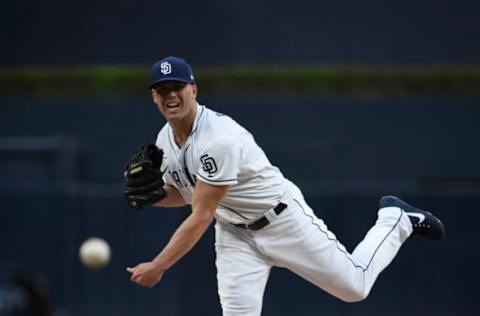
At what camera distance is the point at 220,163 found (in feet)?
17.4

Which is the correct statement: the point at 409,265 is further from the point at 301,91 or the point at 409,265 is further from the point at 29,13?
the point at 29,13

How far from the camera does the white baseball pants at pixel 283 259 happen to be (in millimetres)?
5621

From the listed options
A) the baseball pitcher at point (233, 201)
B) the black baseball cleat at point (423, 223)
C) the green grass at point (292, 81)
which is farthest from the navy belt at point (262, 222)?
the green grass at point (292, 81)

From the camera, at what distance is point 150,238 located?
31.3 ft

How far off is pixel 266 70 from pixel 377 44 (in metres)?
1.27

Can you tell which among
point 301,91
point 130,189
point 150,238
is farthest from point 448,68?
point 130,189

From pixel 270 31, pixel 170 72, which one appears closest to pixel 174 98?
pixel 170 72

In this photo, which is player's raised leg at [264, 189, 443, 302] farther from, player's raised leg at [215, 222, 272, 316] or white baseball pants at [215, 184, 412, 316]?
player's raised leg at [215, 222, 272, 316]

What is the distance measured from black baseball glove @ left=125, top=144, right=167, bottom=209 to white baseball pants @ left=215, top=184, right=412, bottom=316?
428 millimetres

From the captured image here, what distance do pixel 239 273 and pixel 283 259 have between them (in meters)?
0.27

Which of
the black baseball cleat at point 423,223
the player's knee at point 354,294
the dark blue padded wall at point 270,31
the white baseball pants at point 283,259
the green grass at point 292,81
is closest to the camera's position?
the white baseball pants at point 283,259

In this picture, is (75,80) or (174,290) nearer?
(174,290)

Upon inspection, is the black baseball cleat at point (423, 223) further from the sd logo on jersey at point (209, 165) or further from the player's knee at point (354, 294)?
the sd logo on jersey at point (209, 165)

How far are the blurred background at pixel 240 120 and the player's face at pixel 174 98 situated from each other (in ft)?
13.6
